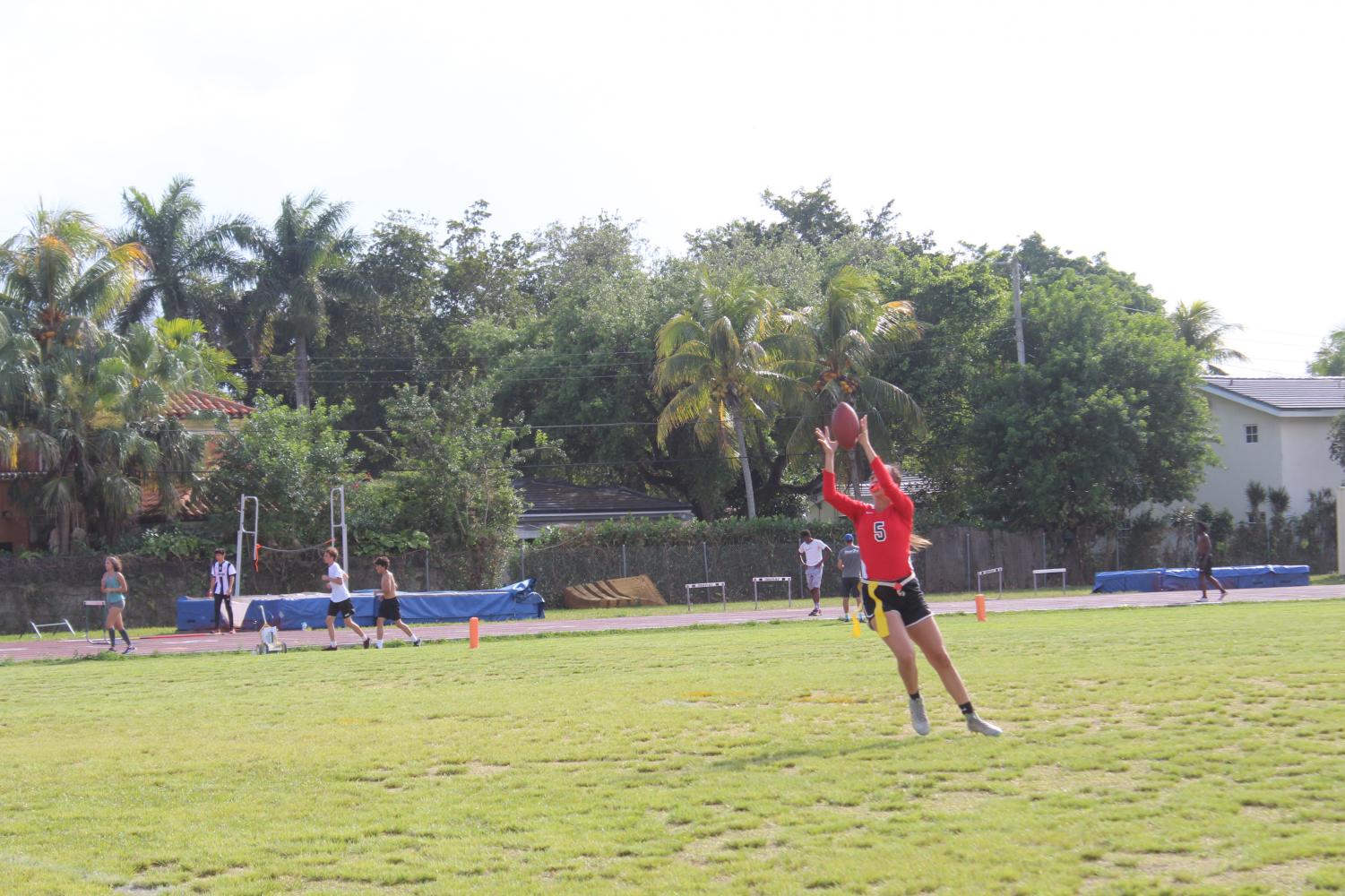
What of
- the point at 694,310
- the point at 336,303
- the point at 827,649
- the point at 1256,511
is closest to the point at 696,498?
the point at 694,310

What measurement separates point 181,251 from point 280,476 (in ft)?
60.0

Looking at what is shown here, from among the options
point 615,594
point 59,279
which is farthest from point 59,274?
point 615,594

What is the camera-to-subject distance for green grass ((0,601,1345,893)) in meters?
6.25

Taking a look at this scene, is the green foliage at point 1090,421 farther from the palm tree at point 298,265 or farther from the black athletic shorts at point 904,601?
the black athletic shorts at point 904,601

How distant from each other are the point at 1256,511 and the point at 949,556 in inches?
565

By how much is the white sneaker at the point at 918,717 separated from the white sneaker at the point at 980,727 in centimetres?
31

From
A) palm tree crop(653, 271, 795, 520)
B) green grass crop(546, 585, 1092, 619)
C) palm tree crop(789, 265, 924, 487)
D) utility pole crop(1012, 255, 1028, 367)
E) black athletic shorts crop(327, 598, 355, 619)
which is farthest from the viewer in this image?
utility pole crop(1012, 255, 1028, 367)

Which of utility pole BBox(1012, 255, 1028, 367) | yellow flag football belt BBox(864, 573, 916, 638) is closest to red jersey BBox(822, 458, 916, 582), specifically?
yellow flag football belt BBox(864, 573, 916, 638)

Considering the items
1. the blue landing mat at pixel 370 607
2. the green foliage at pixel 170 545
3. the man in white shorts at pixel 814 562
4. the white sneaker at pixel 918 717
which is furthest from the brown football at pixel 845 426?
the green foliage at pixel 170 545

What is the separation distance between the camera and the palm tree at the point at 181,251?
→ 53.2 meters

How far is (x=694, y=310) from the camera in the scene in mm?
46781

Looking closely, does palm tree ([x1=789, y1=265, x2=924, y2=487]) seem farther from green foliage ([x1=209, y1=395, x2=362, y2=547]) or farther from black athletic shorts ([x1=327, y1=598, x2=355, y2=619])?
black athletic shorts ([x1=327, y1=598, x2=355, y2=619])

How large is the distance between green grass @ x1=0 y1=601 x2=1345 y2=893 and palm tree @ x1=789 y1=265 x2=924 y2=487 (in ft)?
100

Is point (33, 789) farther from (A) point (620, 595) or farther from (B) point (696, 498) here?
(B) point (696, 498)
